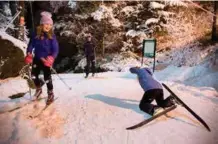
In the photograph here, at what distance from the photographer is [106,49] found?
651cm

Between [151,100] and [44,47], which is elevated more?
[44,47]

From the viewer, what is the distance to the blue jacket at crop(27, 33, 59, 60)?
3.01 m

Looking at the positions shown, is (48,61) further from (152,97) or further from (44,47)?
(152,97)

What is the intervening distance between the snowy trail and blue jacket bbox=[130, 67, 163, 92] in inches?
9.1

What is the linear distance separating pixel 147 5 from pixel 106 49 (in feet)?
3.69

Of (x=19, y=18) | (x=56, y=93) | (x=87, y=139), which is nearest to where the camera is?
(x=87, y=139)

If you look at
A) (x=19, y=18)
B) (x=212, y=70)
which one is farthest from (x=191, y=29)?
(x=19, y=18)

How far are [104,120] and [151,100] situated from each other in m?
0.42

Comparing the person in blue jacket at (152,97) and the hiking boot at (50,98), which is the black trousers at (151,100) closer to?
the person in blue jacket at (152,97)

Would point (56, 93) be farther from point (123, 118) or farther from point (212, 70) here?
point (212, 70)

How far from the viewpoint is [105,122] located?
2.81m

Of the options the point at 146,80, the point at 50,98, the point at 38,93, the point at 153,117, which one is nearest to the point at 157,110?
the point at 153,117

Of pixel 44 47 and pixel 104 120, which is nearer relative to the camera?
pixel 104 120

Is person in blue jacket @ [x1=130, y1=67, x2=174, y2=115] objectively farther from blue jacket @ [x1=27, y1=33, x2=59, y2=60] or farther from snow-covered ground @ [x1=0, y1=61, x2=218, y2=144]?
blue jacket @ [x1=27, y1=33, x2=59, y2=60]
